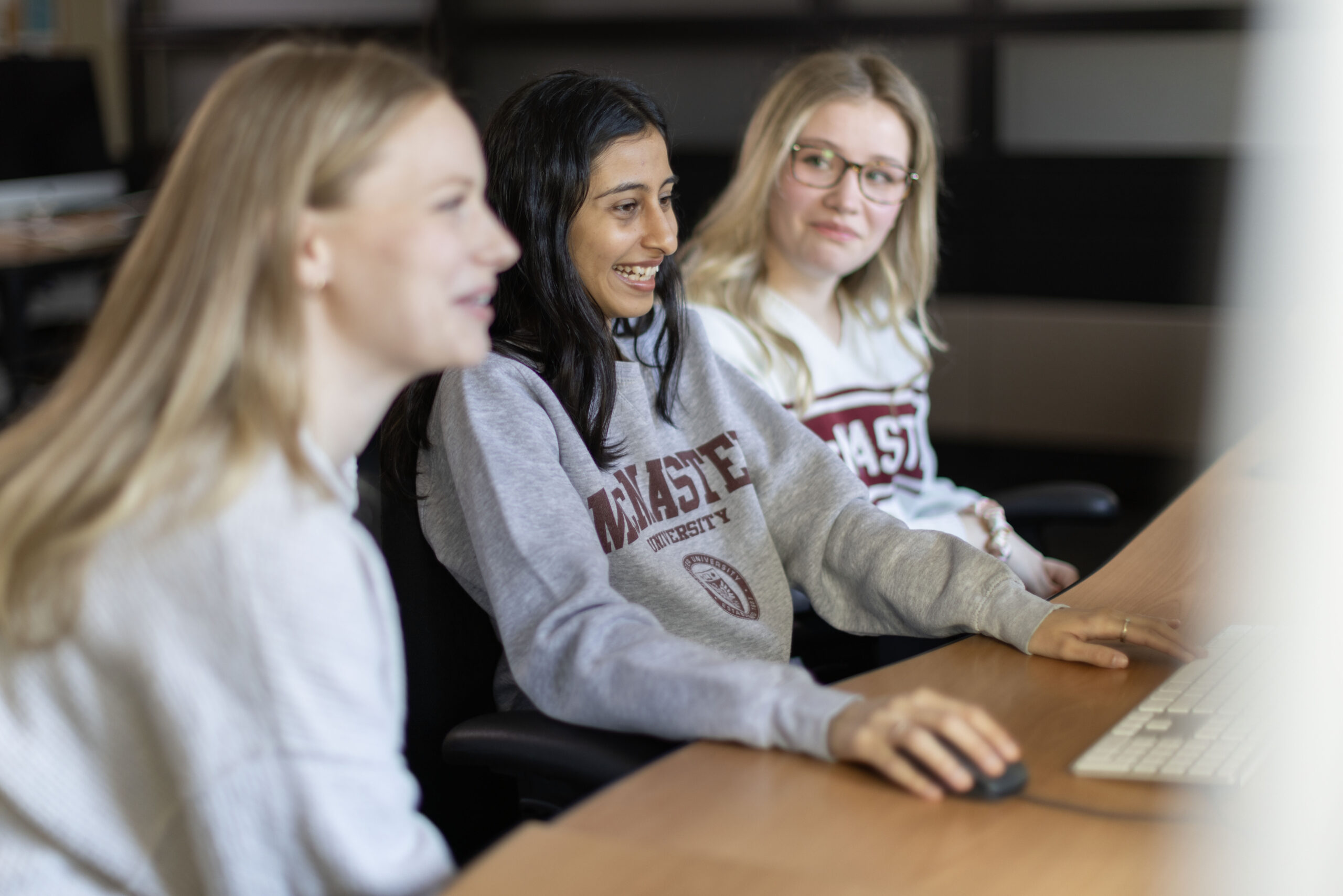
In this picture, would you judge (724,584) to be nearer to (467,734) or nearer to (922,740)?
(467,734)

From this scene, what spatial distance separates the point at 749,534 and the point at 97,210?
3900 millimetres

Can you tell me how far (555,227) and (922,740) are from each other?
692mm

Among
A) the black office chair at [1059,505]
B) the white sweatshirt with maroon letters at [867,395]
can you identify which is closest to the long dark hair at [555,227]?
the white sweatshirt with maroon letters at [867,395]

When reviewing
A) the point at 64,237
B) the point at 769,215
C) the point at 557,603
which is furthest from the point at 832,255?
the point at 64,237

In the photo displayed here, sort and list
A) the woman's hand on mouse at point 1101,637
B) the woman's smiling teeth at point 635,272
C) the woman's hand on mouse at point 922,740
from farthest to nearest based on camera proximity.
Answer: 1. the woman's smiling teeth at point 635,272
2. the woman's hand on mouse at point 1101,637
3. the woman's hand on mouse at point 922,740

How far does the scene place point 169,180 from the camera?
934 mm

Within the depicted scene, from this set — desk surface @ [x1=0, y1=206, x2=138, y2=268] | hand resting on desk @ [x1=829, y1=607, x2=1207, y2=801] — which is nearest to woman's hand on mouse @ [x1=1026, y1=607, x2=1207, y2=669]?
hand resting on desk @ [x1=829, y1=607, x2=1207, y2=801]

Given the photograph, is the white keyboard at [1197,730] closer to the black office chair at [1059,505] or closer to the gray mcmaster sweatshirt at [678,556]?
the gray mcmaster sweatshirt at [678,556]

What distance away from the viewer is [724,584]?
56.4 inches

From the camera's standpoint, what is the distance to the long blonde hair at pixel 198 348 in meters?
0.87

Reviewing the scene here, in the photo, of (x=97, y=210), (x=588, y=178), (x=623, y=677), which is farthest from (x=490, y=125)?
(x=97, y=210)

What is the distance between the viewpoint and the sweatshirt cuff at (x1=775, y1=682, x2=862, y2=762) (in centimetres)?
99

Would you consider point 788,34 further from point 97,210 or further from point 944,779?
point 944,779

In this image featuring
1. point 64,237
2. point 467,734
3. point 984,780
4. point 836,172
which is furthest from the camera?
point 64,237
